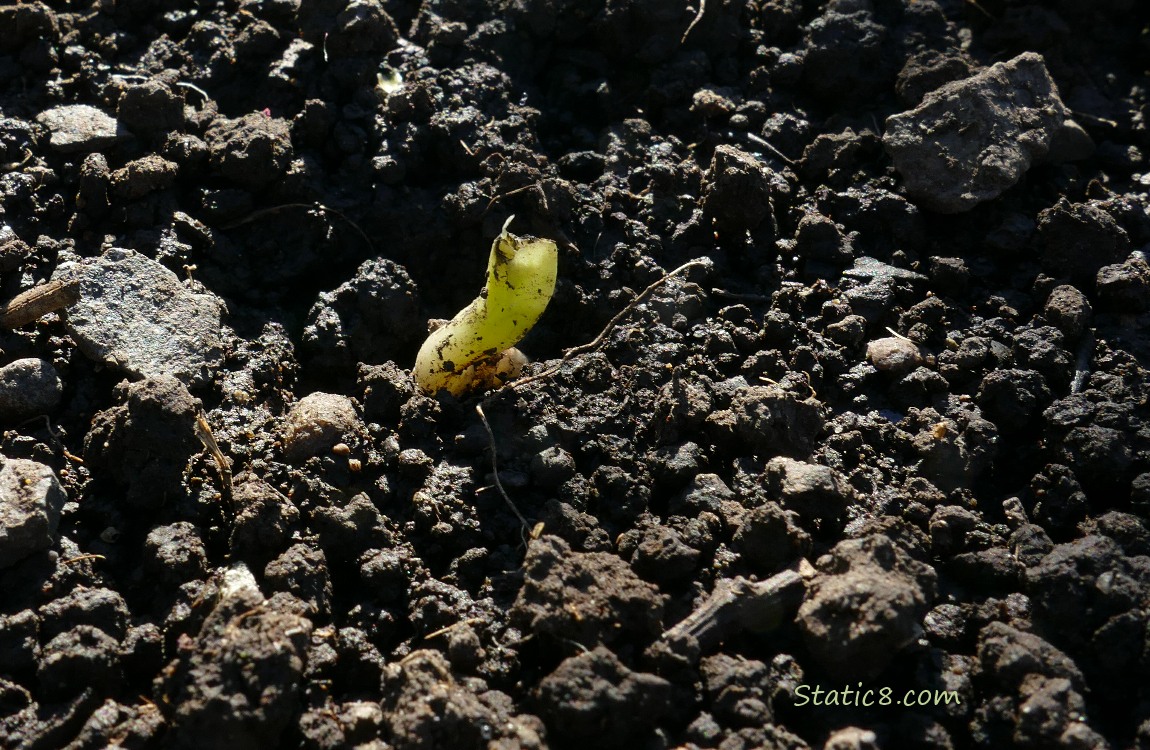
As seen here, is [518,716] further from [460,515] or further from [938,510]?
[938,510]

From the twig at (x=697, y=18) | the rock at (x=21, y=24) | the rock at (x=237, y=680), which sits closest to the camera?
the rock at (x=237, y=680)

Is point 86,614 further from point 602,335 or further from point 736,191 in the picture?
point 736,191

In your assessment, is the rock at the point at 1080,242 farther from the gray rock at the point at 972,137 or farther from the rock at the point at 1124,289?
the gray rock at the point at 972,137

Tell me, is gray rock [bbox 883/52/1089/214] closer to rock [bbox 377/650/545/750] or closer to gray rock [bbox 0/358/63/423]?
rock [bbox 377/650/545/750]

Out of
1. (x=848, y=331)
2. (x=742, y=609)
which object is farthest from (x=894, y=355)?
(x=742, y=609)

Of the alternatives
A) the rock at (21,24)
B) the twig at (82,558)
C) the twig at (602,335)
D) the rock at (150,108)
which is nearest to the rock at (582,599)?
the twig at (602,335)

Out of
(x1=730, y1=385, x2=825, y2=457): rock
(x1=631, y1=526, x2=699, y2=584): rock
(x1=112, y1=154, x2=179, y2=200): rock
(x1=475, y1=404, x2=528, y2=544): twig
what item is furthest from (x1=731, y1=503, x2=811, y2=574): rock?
(x1=112, y1=154, x2=179, y2=200): rock
